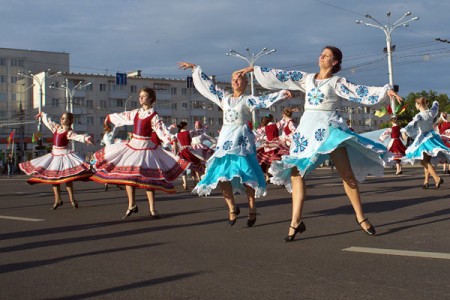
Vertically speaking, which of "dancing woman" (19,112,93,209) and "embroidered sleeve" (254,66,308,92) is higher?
"embroidered sleeve" (254,66,308,92)

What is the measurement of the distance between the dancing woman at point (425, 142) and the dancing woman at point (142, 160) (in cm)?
613

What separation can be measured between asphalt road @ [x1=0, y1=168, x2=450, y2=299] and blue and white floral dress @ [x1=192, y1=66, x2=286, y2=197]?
0.59 metres

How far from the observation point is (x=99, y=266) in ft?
18.8

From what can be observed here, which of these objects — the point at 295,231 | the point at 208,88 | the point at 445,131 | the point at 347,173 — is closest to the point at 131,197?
the point at 208,88

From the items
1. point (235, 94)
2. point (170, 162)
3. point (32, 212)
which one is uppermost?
point (235, 94)

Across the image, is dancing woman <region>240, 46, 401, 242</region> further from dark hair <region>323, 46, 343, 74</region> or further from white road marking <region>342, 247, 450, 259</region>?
white road marking <region>342, 247, 450, 259</region>

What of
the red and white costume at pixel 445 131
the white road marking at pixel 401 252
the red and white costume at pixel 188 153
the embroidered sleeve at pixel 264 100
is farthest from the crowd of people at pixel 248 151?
the red and white costume at pixel 445 131

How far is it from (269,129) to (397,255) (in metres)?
11.5

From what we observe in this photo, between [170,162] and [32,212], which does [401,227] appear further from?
[32,212]

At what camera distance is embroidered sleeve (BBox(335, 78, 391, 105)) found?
7242mm

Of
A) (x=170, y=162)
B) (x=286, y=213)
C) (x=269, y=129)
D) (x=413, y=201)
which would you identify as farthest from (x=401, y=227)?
(x=269, y=129)

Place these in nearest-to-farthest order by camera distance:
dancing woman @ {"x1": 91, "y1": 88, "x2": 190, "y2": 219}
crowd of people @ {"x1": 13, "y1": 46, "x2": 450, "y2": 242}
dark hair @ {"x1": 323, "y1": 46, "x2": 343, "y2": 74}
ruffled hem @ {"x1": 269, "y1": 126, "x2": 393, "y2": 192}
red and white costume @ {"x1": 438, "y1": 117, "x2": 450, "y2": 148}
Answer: ruffled hem @ {"x1": 269, "y1": 126, "x2": 393, "y2": 192} → crowd of people @ {"x1": 13, "y1": 46, "x2": 450, "y2": 242} → dark hair @ {"x1": 323, "y1": 46, "x2": 343, "y2": 74} → dancing woman @ {"x1": 91, "y1": 88, "x2": 190, "y2": 219} → red and white costume @ {"x1": 438, "y1": 117, "x2": 450, "y2": 148}

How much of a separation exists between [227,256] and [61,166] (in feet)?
23.9

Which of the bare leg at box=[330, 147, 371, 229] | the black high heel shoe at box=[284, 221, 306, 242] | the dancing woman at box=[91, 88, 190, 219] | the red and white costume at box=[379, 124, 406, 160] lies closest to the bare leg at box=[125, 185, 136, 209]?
the dancing woman at box=[91, 88, 190, 219]
